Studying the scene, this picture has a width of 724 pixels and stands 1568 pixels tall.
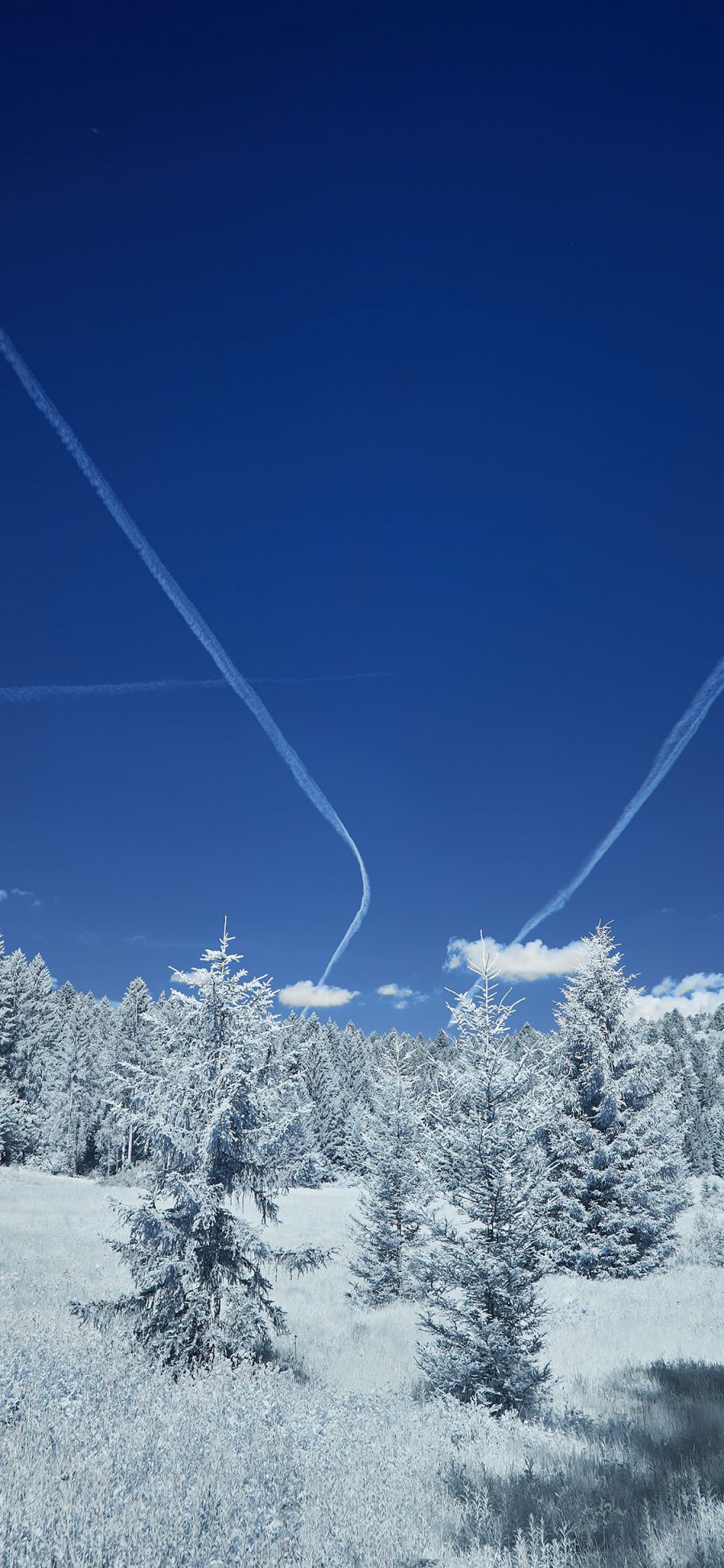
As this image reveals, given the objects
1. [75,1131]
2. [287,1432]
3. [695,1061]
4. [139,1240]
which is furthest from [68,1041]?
[695,1061]

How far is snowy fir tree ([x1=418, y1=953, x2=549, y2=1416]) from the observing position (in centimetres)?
969

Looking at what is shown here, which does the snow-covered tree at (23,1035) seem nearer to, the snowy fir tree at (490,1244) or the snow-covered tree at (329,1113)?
the snow-covered tree at (329,1113)

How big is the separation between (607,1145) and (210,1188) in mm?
13444

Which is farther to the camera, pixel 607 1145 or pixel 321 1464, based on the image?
pixel 607 1145

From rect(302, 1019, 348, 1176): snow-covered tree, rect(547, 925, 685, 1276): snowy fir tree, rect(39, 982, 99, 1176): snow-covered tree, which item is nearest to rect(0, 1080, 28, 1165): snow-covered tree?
rect(39, 982, 99, 1176): snow-covered tree

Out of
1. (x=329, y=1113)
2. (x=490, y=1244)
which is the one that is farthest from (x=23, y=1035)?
(x=490, y=1244)

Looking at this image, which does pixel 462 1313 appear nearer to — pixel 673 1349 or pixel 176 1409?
pixel 176 1409

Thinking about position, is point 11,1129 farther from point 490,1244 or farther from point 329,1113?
point 329,1113

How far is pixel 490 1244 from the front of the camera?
33.0 ft

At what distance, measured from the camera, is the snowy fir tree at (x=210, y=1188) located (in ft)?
32.1

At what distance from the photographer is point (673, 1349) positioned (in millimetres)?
13414

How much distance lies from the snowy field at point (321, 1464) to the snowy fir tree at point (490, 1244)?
1.86ft

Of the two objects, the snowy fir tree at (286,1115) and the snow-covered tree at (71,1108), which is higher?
the snowy fir tree at (286,1115)

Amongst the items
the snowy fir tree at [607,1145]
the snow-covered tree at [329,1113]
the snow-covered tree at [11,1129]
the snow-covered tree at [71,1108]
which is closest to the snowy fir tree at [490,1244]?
the snowy fir tree at [607,1145]
